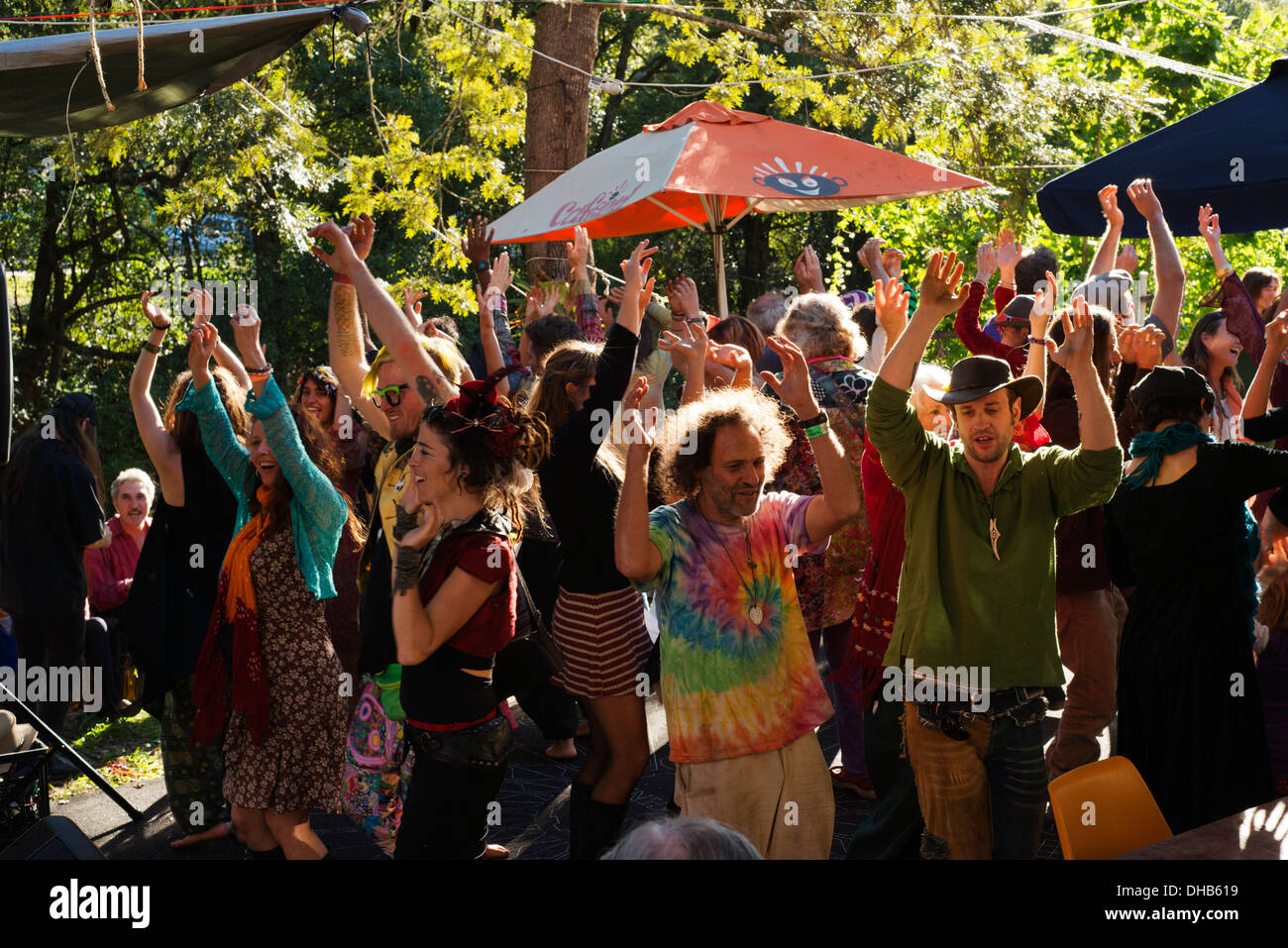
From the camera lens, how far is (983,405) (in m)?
3.39

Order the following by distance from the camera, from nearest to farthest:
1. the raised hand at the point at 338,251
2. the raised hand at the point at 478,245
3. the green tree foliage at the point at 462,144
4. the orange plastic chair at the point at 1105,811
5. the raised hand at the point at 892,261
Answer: the orange plastic chair at the point at 1105,811, the raised hand at the point at 338,251, the raised hand at the point at 892,261, the raised hand at the point at 478,245, the green tree foliage at the point at 462,144

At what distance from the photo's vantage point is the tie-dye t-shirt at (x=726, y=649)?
3285 millimetres

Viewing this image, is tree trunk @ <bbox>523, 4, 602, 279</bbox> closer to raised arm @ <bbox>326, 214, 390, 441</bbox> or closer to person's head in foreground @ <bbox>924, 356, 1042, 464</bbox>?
raised arm @ <bbox>326, 214, 390, 441</bbox>

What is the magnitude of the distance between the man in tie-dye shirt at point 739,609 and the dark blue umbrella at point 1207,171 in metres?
3.24

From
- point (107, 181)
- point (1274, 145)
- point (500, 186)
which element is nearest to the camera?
point (1274, 145)

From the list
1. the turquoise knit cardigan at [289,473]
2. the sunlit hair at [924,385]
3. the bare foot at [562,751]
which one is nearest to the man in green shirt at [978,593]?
the sunlit hair at [924,385]

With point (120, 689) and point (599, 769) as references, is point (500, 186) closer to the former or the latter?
point (120, 689)

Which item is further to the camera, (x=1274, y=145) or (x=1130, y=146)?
(x=1130, y=146)

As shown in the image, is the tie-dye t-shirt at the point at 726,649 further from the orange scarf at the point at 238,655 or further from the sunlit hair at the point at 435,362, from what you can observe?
the orange scarf at the point at 238,655

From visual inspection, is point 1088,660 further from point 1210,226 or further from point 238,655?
point 238,655

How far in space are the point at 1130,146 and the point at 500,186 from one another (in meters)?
7.75
